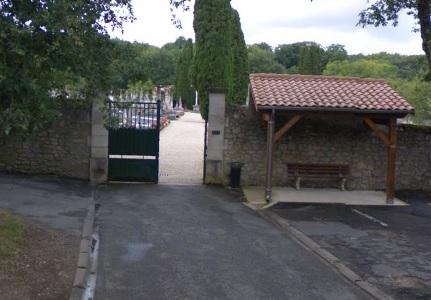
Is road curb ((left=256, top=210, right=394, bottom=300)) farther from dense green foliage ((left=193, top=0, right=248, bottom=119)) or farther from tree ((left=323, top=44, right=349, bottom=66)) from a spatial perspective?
tree ((left=323, top=44, right=349, bottom=66))

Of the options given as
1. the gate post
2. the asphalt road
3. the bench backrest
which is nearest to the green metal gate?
the gate post

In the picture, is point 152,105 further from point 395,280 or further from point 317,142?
point 395,280

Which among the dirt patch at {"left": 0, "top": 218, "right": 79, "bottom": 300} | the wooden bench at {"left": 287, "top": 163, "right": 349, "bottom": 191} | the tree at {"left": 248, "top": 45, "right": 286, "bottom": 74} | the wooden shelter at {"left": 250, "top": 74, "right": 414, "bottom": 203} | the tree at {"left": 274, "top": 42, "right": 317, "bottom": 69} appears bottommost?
the dirt patch at {"left": 0, "top": 218, "right": 79, "bottom": 300}

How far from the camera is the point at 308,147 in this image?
18.6 meters

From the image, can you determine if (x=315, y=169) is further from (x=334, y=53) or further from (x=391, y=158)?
(x=334, y=53)

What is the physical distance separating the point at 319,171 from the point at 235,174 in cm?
265

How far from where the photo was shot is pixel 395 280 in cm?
891

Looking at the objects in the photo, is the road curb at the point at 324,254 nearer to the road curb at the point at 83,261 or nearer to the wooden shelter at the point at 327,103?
the wooden shelter at the point at 327,103

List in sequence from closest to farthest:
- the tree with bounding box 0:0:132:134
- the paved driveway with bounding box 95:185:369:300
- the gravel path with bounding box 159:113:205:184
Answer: the tree with bounding box 0:0:132:134
the paved driveway with bounding box 95:185:369:300
the gravel path with bounding box 159:113:205:184

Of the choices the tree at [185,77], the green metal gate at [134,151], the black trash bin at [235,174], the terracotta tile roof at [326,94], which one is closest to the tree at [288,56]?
the tree at [185,77]

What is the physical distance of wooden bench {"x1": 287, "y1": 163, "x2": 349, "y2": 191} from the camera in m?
18.6

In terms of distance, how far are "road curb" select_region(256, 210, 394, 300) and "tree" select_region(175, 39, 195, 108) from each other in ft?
211

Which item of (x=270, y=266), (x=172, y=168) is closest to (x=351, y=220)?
(x=270, y=266)

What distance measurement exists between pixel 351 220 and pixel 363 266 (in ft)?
15.1
